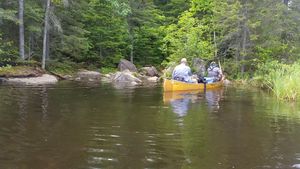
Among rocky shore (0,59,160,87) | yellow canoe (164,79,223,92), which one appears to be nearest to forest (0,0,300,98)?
rocky shore (0,59,160,87)

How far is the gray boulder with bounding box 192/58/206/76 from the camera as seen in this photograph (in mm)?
27203

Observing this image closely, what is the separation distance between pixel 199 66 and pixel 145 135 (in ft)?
63.7

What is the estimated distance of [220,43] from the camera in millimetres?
27500

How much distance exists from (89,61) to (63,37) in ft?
24.0

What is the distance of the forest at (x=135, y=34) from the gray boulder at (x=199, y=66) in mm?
486

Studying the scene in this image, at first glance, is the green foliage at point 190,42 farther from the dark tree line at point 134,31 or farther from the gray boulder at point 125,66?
the gray boulder at point 125,66

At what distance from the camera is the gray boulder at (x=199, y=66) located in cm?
2720

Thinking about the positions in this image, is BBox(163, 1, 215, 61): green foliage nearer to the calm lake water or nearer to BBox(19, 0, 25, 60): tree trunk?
BBox(19, 0, 25, 60): tree trunk

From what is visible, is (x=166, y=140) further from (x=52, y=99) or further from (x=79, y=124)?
(x=52, y=99)

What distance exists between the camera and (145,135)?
27.9ft

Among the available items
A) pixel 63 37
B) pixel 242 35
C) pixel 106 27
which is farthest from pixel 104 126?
pixel 106 27

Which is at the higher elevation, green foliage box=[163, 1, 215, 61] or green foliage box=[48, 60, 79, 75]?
green foliage box=[163, 1, 215, 61]

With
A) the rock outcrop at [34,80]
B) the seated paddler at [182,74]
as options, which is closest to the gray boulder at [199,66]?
the seated paddler at [182,74]

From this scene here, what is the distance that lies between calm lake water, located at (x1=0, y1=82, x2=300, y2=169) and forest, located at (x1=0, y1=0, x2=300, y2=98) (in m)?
7.71
